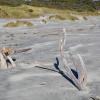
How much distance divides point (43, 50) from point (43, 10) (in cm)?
4853

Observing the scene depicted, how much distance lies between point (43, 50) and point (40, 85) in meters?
5.54

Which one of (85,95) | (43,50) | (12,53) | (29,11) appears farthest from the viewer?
(29,11)

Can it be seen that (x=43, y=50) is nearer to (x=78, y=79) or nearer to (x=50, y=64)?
(x=50, y=64)

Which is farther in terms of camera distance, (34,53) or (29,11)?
(29,11)

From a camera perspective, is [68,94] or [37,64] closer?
[68,94]

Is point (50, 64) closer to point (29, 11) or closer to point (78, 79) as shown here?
point (78, 79)

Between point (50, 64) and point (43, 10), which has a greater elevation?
point (50, 64)

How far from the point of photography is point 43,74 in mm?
8680

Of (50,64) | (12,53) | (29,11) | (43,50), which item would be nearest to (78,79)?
(50,64)

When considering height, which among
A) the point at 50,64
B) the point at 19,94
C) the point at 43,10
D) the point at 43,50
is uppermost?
the point at 19,94

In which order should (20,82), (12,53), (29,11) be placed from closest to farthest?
(20,82) < (12,53) < (29,11)

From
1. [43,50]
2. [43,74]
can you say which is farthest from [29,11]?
[43,74]

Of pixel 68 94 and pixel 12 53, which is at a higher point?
pixel 68 94

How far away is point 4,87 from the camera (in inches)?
301
